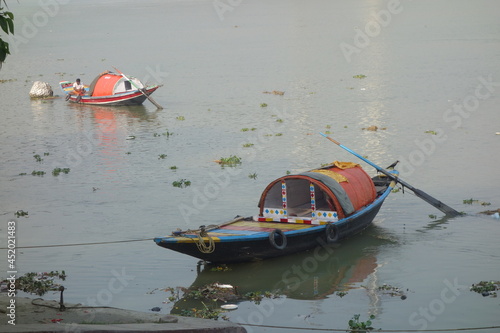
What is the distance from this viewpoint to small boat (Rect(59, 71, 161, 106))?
3600 centimetres

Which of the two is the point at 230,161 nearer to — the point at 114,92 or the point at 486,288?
the point at 486,288

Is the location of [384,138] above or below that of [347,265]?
above

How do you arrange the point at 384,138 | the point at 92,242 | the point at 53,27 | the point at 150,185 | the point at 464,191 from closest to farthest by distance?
1. the point at 92,242
2. the point at 464,191
3. the point at 150,185
4. the point at 384,138
5. the point at 53,27

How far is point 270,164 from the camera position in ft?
81.3

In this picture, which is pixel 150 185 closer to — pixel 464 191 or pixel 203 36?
pixel 464 191

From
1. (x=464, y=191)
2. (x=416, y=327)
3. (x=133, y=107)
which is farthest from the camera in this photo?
(x=133, y=107)

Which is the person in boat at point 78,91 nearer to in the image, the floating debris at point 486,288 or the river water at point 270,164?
the river water at point 270,164

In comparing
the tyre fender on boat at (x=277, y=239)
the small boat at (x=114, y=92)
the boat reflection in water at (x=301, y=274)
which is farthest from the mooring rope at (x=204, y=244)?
the small boat at (x=114, y=92)

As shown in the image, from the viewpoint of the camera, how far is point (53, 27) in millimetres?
98312

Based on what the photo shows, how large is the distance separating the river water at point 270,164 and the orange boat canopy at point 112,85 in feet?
3.37

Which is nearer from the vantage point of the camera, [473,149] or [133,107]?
[473,149]

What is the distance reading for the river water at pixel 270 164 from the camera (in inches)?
604

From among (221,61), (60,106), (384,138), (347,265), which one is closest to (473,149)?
(384,138)

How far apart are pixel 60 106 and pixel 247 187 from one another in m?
19.1
